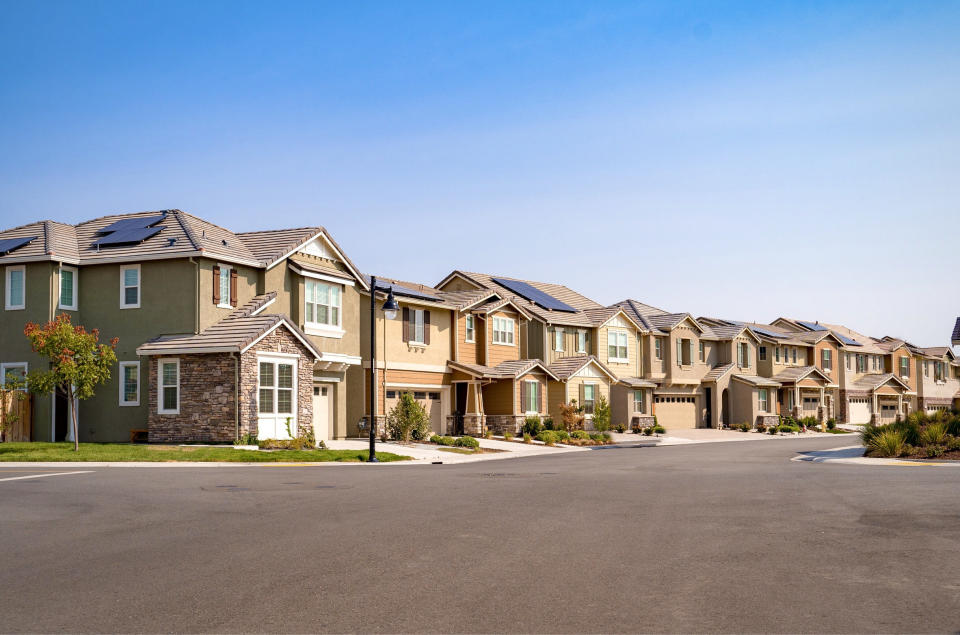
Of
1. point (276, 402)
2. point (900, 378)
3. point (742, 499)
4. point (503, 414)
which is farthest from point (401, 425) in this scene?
point (900, 378)

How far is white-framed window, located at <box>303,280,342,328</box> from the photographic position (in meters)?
37.2

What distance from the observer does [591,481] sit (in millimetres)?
20719

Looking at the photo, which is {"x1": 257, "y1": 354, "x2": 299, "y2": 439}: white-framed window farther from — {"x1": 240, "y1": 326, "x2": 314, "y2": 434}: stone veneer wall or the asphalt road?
the asphalt road

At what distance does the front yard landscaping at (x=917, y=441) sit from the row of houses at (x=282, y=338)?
1727 cm

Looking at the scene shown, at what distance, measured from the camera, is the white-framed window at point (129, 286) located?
34250mm

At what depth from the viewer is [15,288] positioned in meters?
34.6

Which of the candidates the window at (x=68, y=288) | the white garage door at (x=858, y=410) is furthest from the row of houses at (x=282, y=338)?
the white garage door at (x=858, y=410)

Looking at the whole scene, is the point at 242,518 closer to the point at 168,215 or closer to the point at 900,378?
the point at 168,215

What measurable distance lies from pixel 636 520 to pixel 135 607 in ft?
25.2

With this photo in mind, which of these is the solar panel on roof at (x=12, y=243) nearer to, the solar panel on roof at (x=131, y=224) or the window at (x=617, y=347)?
the solar panel on roof at (x=131, y=224)

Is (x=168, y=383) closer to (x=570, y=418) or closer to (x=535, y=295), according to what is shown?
(x=570, y=418)

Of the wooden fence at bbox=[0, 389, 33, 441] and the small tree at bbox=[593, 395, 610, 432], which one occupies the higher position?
the wooden fence at bbox=[0, 389, 33, 441]

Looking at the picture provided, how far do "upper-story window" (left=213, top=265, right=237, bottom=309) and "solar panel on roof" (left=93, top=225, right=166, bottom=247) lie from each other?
313cm

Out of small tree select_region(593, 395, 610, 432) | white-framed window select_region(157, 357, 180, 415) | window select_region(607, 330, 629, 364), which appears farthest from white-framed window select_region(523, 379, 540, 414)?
white-framed window select_region(157, 357, 180, 415)
